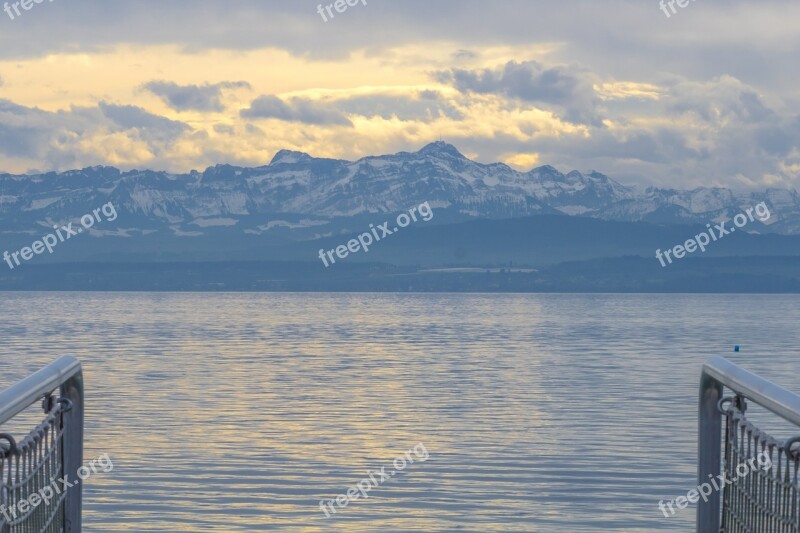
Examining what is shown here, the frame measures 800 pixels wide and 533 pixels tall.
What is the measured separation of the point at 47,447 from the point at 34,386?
3.30ft

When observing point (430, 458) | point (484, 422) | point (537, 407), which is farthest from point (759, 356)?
point (430, 458)

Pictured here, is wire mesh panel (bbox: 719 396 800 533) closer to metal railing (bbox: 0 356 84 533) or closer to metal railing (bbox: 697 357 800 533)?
metal railing (bbox: 697 357 800 533)

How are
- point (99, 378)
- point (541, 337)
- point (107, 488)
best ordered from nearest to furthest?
point (107, 488)
point (99, 378)
point (541, 337)

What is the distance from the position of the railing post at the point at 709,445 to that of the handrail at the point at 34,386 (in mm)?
3564

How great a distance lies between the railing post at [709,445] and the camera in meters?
7.67

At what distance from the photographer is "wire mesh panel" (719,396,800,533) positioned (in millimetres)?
5957

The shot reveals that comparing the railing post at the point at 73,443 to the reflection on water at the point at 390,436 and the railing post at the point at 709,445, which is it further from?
the reflection on water at the point at 390,436

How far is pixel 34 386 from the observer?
258 inches

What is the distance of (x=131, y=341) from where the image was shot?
107 meters

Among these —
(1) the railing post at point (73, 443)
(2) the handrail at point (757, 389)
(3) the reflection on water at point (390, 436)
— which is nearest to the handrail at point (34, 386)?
(1) the railing post at point (73, 443)

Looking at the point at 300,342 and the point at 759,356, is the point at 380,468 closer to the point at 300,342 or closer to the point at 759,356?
the point at 759,356

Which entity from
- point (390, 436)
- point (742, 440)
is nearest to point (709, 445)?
point (742, 440)

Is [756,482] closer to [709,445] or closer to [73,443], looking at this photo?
[709,445]

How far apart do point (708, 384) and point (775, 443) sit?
158 cm
